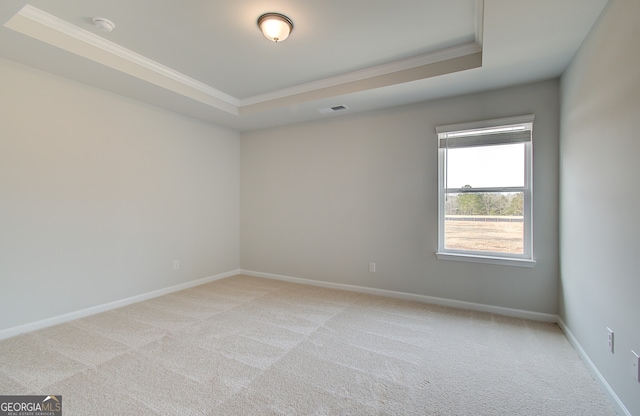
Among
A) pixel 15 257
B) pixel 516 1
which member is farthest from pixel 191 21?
pixel 15 257

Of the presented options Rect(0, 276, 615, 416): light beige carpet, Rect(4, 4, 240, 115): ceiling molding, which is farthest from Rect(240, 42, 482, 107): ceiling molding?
Rect(0, 276, 615, 416): light beige carpet

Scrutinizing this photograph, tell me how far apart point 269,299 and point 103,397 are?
2051mm

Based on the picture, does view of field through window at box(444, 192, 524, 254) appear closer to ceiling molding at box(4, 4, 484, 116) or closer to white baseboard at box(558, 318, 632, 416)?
white baseboard at box(558, 318, 632, 416)

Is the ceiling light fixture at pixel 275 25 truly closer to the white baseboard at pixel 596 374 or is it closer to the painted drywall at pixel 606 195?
the painted drywall at pixel 606 195

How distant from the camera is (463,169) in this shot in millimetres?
3498

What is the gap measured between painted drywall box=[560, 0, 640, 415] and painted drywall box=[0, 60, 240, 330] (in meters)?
4.51

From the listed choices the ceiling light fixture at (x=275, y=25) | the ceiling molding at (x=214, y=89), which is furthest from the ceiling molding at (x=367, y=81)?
the ceiling light fixture at (x=275, y=25)

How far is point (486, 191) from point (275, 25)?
2.84m

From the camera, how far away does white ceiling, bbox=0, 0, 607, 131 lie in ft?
7.09

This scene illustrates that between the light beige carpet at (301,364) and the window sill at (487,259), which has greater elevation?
the window sill at (487,259)

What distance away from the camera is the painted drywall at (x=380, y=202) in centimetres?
304

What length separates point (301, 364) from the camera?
221 cm

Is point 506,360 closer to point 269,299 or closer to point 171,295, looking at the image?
point 269,299

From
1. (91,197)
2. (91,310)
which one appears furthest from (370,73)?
(91,310)
